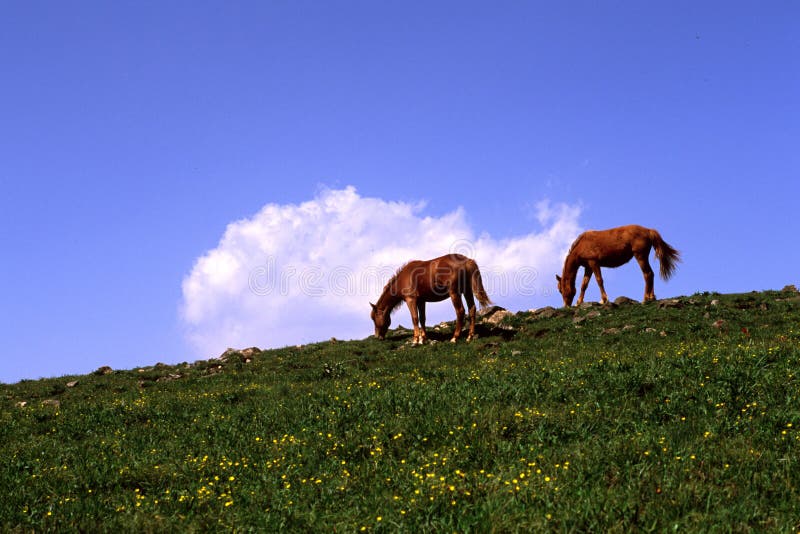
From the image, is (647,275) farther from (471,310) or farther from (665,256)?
(471,310)

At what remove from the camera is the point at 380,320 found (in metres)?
28.8

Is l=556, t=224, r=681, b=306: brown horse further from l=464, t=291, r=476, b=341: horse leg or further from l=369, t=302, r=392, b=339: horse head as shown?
l=369, t=302, r=392, b=339: horse head

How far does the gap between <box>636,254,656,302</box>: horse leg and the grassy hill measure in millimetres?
11334

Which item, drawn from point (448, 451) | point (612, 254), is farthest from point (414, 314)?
point (448, 451)

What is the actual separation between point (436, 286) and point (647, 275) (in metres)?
10.5

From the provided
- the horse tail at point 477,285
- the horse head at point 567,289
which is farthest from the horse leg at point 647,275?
the horse tail at point 477,285

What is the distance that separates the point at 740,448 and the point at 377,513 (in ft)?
16.9

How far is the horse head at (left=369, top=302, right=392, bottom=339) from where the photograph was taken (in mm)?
28719


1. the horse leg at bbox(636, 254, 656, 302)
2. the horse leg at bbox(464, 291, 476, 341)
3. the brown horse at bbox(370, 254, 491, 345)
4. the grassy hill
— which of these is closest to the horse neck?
the brown horse at bbox(370, 254, 491, 345)

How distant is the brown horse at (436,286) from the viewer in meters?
25.6

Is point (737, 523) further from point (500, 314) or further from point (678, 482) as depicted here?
point (500, 314)

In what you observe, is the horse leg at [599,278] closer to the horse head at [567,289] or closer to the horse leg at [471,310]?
the horse head at [567,289]

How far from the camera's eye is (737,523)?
7.09 metres

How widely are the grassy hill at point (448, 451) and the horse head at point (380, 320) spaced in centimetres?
1067
